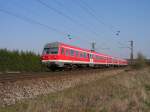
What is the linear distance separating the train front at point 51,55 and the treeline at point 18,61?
895 cm

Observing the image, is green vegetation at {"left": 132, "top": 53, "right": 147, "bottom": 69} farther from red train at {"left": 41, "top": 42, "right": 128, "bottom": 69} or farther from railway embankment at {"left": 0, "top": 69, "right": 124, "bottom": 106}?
railway embankment at {"left": 0, "top": 69, "right": 124, "bottom": 106}

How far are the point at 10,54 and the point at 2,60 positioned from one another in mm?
1702

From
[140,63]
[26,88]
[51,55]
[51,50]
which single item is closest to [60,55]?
[51,55]

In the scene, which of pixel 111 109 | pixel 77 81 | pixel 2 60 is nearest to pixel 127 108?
pixel 111 109

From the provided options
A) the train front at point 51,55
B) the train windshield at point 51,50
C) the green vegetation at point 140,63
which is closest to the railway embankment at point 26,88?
the train front at point 51,55

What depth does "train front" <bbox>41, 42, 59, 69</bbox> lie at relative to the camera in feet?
74.9

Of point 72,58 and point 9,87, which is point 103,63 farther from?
point 9,87

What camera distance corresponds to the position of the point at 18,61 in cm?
3431

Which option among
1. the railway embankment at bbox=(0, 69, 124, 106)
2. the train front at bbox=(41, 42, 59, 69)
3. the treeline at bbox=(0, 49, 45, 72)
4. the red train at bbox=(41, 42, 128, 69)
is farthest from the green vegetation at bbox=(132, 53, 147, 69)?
the railway embankment at bbox=(0, 69, 124, 106)

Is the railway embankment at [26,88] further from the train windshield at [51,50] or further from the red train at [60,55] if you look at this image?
the train windshield at [51,50]

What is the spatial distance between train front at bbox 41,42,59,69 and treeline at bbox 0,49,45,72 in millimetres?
8946

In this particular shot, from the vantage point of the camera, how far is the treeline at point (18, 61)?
3274cm

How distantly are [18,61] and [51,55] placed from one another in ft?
40.3

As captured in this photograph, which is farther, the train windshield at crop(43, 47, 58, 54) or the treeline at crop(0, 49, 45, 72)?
the treeline at crop(0, 49, 45, 72)
